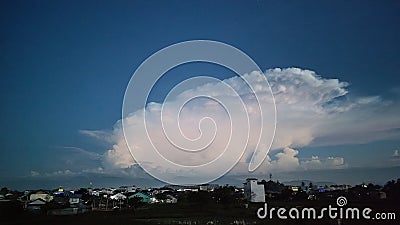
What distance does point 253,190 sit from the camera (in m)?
7.44

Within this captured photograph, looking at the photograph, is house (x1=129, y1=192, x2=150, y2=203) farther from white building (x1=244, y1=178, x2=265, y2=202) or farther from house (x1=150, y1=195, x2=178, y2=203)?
white building (x1=244, y1=178, x2=265, y2=202)

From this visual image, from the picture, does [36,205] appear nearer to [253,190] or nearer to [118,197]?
[118,197]

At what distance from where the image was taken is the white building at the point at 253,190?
24.4 ft

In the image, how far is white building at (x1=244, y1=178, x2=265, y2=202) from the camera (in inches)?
293

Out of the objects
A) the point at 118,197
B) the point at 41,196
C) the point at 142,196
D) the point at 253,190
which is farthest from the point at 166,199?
the point at 41,196

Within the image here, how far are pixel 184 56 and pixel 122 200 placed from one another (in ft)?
6.52

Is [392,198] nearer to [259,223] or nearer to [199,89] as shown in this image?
[259,223]

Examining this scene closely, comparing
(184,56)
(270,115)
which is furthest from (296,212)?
(184,56)

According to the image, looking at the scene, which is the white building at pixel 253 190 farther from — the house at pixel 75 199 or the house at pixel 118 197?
the house at pixel 75 199

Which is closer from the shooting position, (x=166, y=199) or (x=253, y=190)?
(x=166, y=199)

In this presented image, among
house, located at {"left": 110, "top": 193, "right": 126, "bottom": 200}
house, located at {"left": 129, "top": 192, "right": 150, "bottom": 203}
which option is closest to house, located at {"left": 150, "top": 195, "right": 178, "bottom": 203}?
house, located at {"left": 129, "top": 192, "right": 150, "bottom": 203}

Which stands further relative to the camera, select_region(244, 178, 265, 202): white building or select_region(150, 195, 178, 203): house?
select_region(244, 178, 265, 202): white building

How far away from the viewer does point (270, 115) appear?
7492 millimetres

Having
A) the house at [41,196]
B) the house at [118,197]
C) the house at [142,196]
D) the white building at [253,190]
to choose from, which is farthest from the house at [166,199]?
the house at [41,196]
